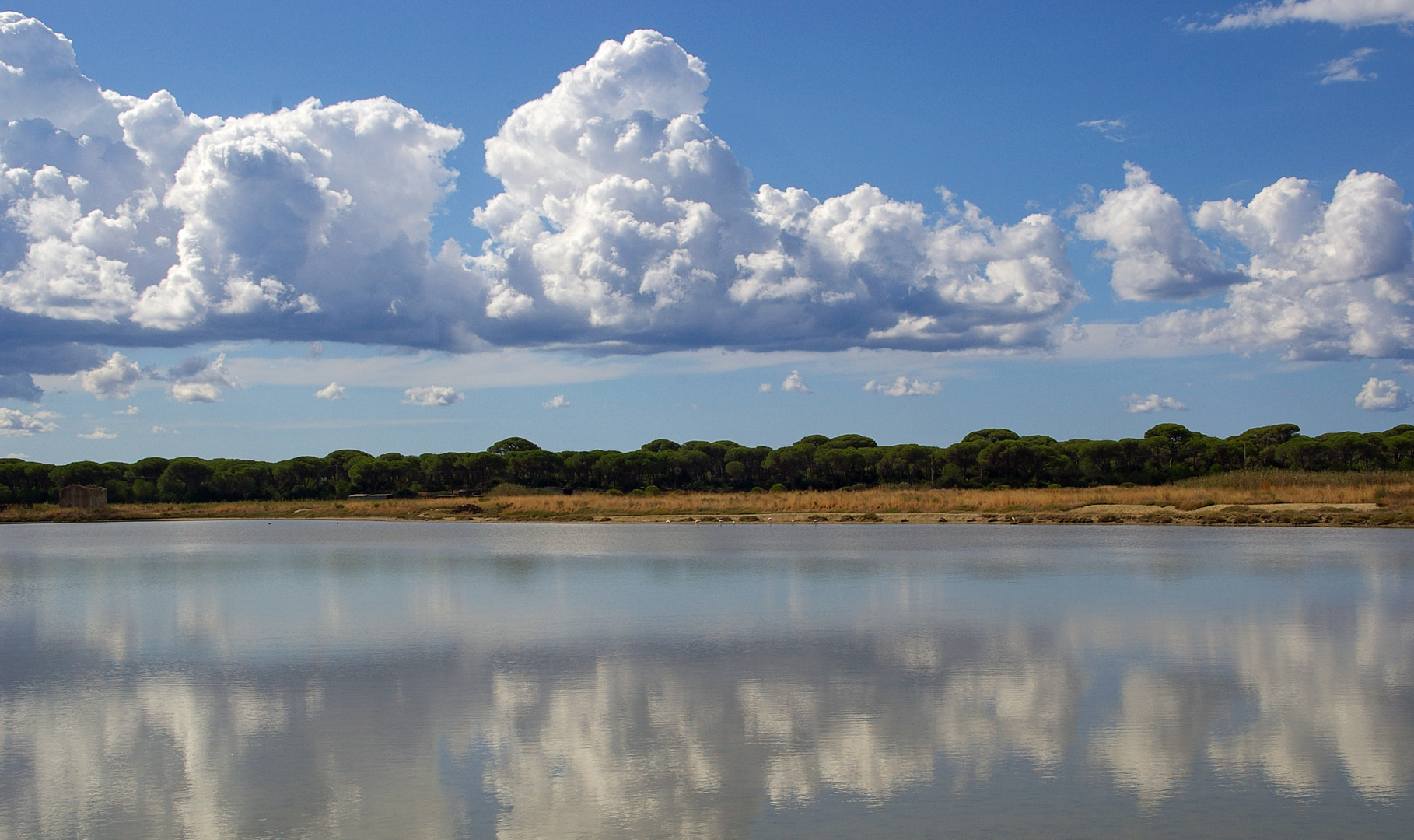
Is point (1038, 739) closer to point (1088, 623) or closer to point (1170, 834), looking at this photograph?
point (1170, 834)

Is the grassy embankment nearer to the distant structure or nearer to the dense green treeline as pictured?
the distant structure

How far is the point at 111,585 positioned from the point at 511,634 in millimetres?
12657

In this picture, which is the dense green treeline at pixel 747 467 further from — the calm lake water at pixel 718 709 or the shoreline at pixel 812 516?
the calm lake water at pixel 718 709

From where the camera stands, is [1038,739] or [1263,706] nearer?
[1038,739]

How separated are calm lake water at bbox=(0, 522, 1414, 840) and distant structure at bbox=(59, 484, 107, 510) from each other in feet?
229

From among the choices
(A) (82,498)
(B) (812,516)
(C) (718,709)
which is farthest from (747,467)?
(C) (718,709)

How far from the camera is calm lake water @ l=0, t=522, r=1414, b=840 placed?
22.9 feet

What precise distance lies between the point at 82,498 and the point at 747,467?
182 ft

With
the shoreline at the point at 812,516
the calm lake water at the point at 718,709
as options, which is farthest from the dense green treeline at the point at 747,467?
the calm lake water at the point at 718,709

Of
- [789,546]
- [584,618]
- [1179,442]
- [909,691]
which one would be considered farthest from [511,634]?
[1179,442]

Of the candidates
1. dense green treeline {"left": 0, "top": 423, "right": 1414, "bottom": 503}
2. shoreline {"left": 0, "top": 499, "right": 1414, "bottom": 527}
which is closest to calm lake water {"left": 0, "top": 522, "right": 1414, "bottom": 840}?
shoreline {"left": 0, "top": 499, "right": 1414, "bottom": 527}

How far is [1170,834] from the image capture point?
6.48 m

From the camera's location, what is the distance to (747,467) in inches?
4114

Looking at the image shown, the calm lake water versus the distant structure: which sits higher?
the distant structure
